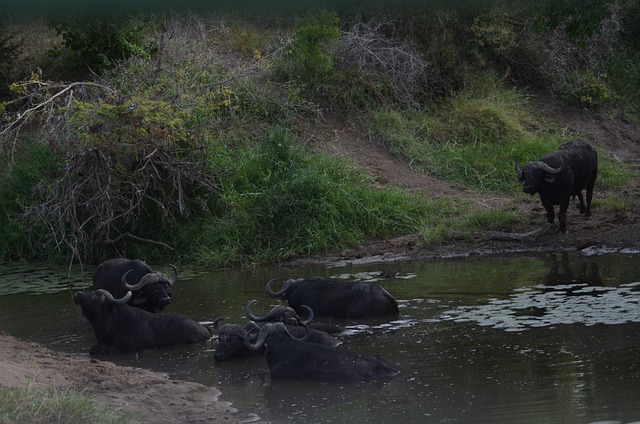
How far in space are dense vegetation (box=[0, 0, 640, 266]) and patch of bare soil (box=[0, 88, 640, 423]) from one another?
41cm

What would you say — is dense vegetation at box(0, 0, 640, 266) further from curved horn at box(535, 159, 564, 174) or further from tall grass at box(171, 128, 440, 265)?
curved horn at box(535, 159, 564, 174)

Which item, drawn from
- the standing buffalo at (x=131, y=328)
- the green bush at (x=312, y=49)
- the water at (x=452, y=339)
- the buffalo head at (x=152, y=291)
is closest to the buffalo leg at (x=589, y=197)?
the water at (x=452, y=339)

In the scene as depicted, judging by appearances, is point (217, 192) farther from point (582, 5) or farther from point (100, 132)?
point (582, 5)

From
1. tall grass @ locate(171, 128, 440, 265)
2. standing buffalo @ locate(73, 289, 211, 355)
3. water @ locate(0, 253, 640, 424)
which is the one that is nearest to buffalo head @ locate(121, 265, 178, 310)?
water @ locate(0, 253, 640, 424)

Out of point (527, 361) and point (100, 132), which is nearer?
point (527, 361)

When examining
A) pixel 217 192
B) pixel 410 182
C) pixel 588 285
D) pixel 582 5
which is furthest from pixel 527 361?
pixel 410 182

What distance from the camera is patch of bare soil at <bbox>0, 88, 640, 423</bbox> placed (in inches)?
251

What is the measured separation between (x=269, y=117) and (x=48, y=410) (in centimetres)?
1290

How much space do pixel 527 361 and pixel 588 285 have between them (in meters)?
3.31

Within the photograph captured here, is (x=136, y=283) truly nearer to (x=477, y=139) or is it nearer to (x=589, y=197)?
(x=589, y=197)

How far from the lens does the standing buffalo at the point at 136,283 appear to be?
1032cm

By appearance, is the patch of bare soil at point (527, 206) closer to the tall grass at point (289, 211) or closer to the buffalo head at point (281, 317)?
the tall grass at point (289, 211)

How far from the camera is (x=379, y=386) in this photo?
22.4ft

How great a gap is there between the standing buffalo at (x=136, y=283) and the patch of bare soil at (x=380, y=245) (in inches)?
66.9
